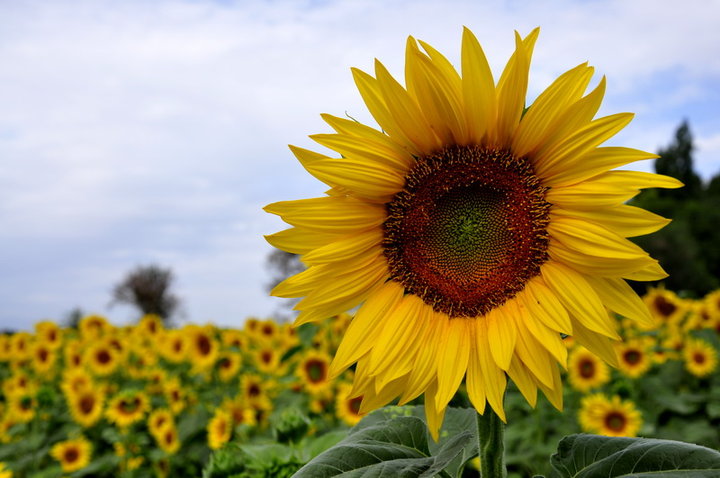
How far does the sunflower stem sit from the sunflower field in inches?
98.9

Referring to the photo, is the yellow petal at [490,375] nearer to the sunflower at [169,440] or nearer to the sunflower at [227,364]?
the sunflower at [169,440]

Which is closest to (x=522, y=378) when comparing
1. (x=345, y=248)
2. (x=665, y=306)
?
(x=345, y=248)

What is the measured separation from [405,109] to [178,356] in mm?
6577

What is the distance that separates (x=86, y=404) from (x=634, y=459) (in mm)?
6230

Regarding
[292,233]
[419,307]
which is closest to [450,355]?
[419,307]

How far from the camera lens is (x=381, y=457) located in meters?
1.60

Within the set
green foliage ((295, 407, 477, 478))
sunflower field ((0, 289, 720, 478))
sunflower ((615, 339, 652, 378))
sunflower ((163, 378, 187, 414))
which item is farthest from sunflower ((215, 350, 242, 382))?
green foliage ((295, 407, 477, 478))

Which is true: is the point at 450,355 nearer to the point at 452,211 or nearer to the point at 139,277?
the point at 452,211

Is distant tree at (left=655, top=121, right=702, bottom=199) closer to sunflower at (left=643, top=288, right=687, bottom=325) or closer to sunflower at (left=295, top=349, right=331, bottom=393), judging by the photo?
sunflower at (left=643, top=288, right=687, bottom=325)

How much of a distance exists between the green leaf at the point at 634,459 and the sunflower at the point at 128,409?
4868 millimetres

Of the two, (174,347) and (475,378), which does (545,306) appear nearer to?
(475,378)

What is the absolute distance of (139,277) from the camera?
105 ft

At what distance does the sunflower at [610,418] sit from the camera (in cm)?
521

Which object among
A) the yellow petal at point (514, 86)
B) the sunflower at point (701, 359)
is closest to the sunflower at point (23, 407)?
the yellow petal at point (514, 86)
